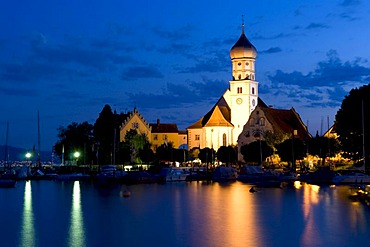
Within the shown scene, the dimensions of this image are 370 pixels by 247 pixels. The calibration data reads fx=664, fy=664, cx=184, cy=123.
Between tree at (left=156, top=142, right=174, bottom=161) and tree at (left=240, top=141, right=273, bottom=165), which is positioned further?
tree at (left=156, top=142, right=174, bottom=161)

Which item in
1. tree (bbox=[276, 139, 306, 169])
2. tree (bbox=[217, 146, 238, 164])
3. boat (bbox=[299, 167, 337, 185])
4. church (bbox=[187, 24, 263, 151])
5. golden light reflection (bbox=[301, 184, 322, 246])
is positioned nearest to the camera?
golden light reflection (bbox=[301, 184, 322, 246])

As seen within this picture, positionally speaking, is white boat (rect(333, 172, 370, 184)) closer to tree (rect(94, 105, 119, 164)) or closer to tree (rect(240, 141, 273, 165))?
tree (rect(240, 141, 273, 165))

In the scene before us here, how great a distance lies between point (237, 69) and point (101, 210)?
9451 cm

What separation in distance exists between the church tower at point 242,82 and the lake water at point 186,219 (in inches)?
2940

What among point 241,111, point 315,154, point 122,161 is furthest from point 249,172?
point 241,111

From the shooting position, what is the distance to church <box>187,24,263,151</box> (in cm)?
13725

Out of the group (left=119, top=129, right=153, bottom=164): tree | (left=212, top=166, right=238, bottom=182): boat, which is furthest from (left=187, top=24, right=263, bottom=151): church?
(left=212, top=166, right=238, bottom=182): boat

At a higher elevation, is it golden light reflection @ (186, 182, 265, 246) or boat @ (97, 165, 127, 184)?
boat @ (97, 165, 127, 184)

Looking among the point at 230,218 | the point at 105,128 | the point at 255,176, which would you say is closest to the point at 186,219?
the point at 230,218

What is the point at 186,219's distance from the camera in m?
42.8

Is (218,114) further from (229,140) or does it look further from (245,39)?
(245,39)

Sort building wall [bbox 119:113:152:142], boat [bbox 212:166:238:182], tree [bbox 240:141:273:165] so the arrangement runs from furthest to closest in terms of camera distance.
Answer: building wall [bbox 119:113:152:142] → tree [bbox 240:141:273:165] → boat [bbox 212:166:238:182]

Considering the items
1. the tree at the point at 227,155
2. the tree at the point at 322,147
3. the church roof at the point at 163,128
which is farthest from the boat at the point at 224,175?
the church roof at the point at 163,128

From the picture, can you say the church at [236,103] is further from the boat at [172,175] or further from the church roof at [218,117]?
the boat at [172,175]
